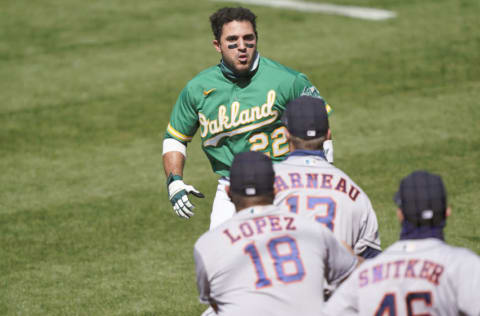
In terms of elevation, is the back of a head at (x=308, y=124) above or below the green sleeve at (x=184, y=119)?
above

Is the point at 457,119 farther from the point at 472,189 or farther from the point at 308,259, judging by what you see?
the point at 308,259

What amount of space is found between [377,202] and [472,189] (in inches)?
47.1

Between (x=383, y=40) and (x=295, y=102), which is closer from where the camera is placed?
(x=295, y=102)

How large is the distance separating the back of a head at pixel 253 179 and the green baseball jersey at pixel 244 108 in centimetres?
200

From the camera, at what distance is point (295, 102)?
5703 mm

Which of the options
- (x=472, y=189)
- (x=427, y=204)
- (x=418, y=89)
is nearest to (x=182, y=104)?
(x=427, y=204)

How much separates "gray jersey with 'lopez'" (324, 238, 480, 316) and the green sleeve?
3.06 meters

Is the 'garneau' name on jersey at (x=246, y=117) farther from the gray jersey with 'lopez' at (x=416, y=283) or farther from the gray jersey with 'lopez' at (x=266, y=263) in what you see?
the gray jersey with 'lopez' at (x=416, y=283)

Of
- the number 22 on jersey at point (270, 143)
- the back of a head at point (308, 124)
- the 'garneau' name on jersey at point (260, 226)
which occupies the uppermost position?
the back of a head at point (308, 124)

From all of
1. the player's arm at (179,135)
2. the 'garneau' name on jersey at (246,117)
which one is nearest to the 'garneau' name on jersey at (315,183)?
the 'garneau' name on jersey at (246,117)

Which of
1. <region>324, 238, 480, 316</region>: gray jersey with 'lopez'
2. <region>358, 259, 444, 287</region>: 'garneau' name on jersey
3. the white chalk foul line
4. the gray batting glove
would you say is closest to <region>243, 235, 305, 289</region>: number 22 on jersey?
<region>324, 238, 480, 316</region>: gray jersey with 'lopez'

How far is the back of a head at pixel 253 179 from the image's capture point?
4.83 metres

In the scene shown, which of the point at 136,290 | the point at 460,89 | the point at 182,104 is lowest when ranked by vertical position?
the point at 136,290

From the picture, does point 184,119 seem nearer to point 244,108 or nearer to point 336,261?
point 244,108
